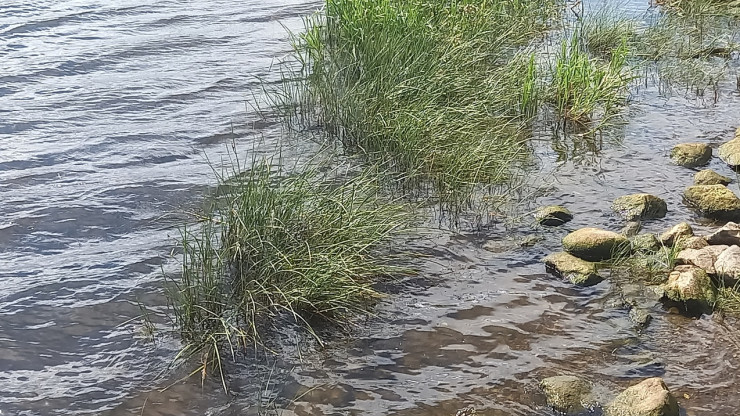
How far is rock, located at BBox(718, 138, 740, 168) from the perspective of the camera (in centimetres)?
644

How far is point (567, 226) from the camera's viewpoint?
18.2ft

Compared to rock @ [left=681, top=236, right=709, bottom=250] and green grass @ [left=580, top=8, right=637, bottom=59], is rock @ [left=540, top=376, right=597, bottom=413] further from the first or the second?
green grass @ [left=580, top=8, right=637, bottom=59]

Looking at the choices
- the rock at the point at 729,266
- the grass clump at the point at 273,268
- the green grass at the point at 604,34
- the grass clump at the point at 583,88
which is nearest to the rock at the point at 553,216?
the rock at the point at 729,266

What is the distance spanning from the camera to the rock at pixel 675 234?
5.14 metres

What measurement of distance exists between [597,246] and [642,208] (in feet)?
2.56

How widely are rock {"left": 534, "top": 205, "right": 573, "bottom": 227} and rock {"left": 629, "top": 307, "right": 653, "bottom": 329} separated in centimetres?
118

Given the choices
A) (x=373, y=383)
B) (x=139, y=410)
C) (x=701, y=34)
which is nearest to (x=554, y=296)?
(x=373, y=383)

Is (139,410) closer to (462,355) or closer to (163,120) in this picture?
(462,355)

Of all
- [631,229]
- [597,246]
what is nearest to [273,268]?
[597,246]

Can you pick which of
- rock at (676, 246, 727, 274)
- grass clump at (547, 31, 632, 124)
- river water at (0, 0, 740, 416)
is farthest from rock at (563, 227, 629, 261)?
grass clump at (547, 31, 632, 124)

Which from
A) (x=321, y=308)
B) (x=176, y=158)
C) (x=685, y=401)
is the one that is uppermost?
(x=176, y=158)

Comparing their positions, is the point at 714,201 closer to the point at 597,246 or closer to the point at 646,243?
the point at 646,243

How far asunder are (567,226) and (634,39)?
464cm

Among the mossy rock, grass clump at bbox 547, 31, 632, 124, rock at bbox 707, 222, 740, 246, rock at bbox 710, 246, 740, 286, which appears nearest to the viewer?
rock at bbox 710, 246, 740, 286
